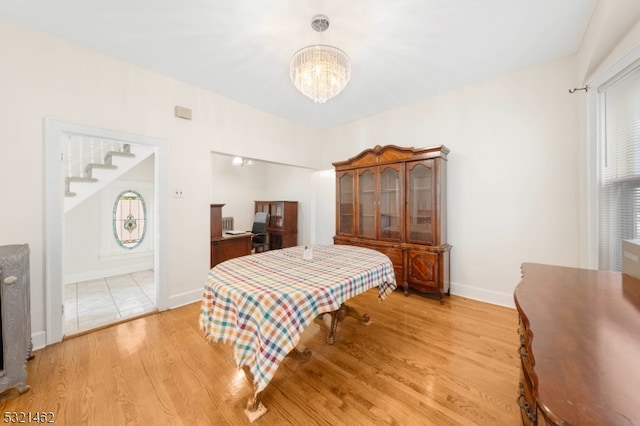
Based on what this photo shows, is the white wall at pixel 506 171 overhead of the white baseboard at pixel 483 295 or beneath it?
overhead

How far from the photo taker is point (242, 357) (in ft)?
4.39

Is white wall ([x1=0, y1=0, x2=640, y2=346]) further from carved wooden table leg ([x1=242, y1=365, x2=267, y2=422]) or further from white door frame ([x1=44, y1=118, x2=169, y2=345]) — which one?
carved wooden table leg ([x1=242, y1=365, x2=267, y2=422])

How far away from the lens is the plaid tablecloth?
1.25m

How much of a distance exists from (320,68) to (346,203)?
2.29 m

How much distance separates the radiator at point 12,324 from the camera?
4.99 feet

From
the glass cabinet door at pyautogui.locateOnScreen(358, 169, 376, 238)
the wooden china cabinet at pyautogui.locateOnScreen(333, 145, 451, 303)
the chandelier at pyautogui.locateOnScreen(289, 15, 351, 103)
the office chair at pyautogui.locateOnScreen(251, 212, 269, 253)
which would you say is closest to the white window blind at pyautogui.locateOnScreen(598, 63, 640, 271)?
the wooden china cabinet at pyautogui.locateOnScreen(333, 145, 451, 303)

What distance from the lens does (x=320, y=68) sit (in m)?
1.89

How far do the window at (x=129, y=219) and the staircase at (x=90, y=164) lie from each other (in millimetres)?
1209

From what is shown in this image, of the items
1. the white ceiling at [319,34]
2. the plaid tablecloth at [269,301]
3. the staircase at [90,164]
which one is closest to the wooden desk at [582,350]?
the plaid tablecloth at [269,301]

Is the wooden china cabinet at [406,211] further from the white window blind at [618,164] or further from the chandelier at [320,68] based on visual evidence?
the chandelier at [320,68]

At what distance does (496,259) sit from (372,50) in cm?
270

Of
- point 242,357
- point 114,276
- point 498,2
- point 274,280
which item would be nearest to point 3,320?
point 242,357

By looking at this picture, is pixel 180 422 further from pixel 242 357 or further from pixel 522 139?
pixel 522 139

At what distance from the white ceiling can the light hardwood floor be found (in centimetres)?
264
